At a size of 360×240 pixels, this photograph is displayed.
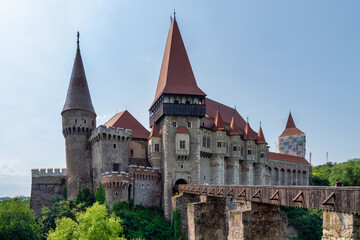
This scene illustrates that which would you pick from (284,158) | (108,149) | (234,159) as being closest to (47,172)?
(108,149)

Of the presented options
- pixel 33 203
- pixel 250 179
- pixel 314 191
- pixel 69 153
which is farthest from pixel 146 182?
pixel 314 191

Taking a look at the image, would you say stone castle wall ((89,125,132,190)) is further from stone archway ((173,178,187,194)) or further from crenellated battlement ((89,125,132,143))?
stone archway ((173,178,187,194))

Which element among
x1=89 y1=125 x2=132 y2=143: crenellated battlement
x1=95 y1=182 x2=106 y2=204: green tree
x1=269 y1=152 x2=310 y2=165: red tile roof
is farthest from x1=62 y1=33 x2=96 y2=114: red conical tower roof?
x1=269 y1=152 x2=310 y2=165: red tile roof

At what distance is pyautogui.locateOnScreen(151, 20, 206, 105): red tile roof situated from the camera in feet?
145

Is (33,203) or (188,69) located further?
(188,69)

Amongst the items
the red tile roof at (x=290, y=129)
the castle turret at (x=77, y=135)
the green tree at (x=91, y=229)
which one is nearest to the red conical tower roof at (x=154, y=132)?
the castle turret at (x=77, y=135)

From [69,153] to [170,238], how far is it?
1551 centimetres

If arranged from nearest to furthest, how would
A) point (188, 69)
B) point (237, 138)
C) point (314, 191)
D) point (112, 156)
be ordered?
point (314, 191)
point (112, 156)
point (188, 69)
point (237, 138)

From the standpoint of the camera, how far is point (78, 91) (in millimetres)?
43500

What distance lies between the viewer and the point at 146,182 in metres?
40.5

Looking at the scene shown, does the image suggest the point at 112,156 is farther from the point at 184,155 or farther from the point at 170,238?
the point at 170,238

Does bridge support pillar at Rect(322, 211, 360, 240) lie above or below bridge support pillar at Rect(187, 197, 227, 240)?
above

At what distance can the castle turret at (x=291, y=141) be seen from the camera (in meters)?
81.9

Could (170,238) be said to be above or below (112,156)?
below
